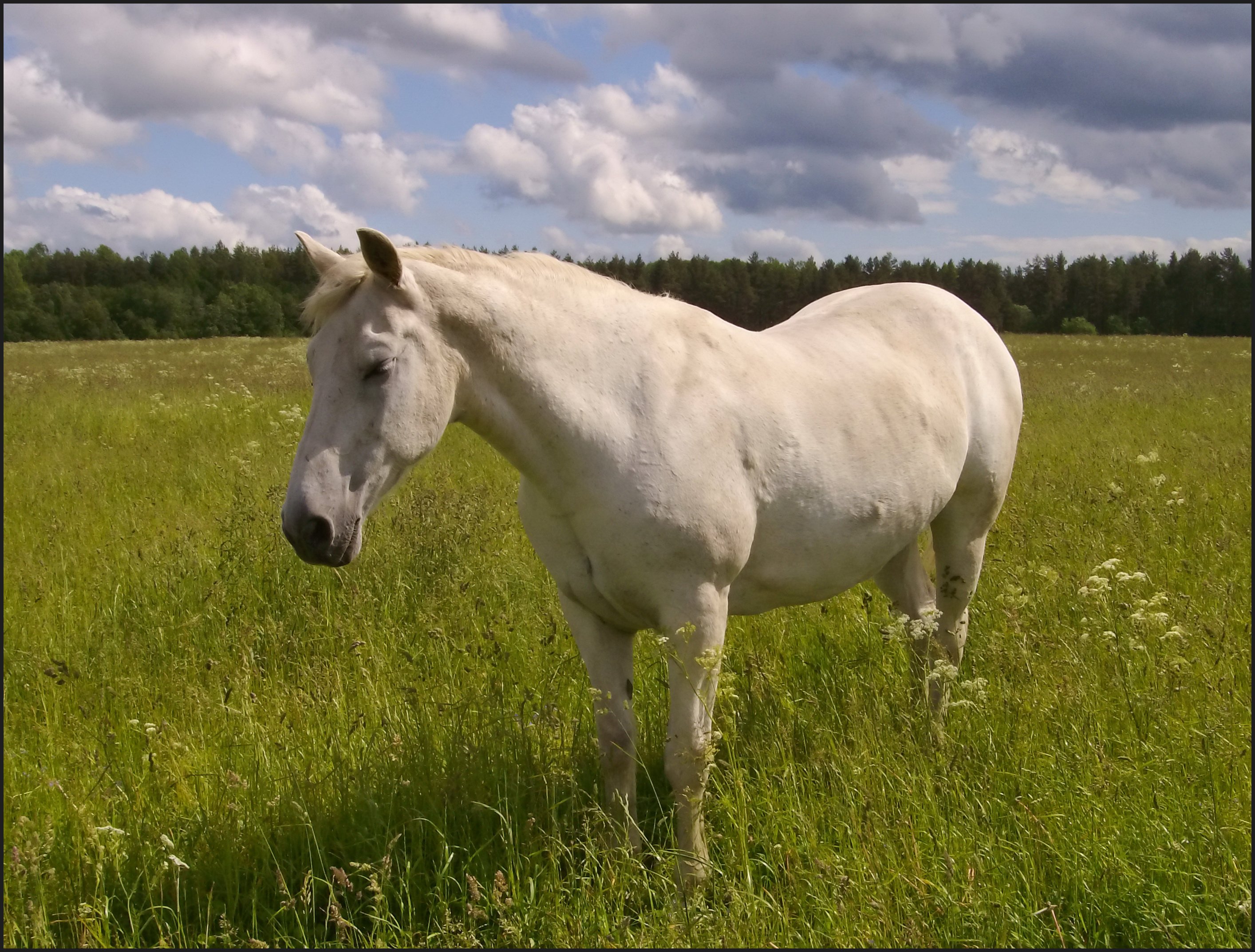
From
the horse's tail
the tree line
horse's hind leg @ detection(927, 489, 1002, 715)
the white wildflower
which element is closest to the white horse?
the white wildflower

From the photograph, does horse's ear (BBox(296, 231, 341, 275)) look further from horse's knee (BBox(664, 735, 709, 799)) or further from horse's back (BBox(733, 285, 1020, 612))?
horse's knee (BBox(664, 735, 709, 799))

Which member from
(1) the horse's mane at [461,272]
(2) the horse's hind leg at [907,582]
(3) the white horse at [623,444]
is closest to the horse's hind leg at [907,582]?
(2) the horse's hind leg at [907,582]

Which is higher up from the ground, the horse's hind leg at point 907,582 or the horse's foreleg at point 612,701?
the horse's hind leg at point 907,582

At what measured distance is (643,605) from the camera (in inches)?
107

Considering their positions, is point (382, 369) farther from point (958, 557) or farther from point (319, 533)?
point (958, 557)

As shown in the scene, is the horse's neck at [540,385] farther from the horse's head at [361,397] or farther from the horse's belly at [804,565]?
the horse's belly at [804,565]

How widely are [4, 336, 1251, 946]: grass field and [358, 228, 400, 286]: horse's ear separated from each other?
1.51 meters

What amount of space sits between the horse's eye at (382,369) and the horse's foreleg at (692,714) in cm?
113

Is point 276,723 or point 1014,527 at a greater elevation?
point 1014,527

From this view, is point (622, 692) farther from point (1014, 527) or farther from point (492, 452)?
point (492, 452)

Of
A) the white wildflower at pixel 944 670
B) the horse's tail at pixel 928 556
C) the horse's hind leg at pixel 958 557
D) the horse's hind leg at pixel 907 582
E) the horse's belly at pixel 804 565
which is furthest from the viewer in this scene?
the horse's tail at pixel 928 556

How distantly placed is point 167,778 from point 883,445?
2973 millimetres

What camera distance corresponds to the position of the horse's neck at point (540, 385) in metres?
2.55

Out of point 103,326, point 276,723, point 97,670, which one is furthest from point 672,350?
point 103,326
